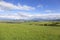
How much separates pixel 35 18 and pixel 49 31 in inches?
17.1

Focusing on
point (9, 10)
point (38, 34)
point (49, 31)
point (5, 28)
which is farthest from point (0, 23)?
point (49, 31)

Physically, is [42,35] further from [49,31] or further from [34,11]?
[34,11]

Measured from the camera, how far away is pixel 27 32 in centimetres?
252

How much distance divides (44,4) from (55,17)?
0.39m

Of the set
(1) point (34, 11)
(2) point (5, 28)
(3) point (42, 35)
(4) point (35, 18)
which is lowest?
(3) point (42, 35)

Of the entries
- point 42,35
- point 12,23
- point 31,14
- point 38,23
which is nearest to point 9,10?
point 12,23

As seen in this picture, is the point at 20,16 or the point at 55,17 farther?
the point at 20,16

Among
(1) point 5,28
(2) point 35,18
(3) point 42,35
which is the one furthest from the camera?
(1) point 5,28

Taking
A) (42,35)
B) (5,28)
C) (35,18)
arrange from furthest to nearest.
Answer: (5,28) → (35,18) → (42,35)

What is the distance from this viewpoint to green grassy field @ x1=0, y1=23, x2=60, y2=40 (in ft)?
7.81

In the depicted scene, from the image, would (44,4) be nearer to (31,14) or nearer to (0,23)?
(31,14)

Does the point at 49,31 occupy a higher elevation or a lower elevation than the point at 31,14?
lower

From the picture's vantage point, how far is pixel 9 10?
2764 millimetres

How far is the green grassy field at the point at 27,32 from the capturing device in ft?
7.81
